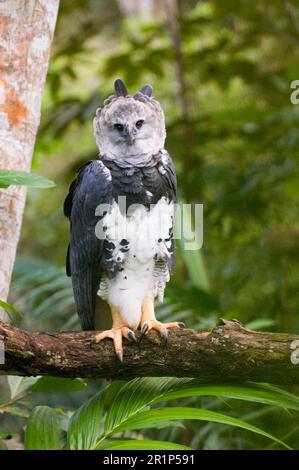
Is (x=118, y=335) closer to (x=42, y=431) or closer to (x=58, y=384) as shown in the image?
(x=58, y=384)

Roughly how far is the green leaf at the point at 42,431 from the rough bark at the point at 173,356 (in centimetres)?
24

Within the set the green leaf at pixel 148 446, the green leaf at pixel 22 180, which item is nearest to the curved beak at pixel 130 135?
the green leaf at pixel 22 180

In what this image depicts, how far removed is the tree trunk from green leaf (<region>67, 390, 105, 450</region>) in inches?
20.5

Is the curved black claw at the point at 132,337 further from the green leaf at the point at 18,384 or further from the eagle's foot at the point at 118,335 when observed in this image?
the green leaf at the point at 18,384

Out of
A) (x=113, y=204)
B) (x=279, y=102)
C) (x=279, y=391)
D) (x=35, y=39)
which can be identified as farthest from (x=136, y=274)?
(x=279, y=102)

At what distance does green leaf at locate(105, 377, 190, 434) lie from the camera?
2.20 metres

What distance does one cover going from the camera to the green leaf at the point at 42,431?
Result: 2197 mm

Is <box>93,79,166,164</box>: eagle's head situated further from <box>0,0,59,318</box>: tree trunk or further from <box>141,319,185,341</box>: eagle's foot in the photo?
<box>141,319,185,341</box>: eagle's foot

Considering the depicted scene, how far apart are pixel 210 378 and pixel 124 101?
109 cm

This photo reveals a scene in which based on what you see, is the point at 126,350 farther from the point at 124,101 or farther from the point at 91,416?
the point at 124,101

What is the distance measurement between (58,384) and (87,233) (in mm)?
563

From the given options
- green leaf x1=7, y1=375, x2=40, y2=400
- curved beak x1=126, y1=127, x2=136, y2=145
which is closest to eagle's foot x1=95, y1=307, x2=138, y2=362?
green leaf x1=7, y1=375, x2=40, y2=400

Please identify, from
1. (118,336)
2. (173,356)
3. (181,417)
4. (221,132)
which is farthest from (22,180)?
(221,132)

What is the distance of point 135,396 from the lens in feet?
7.34
